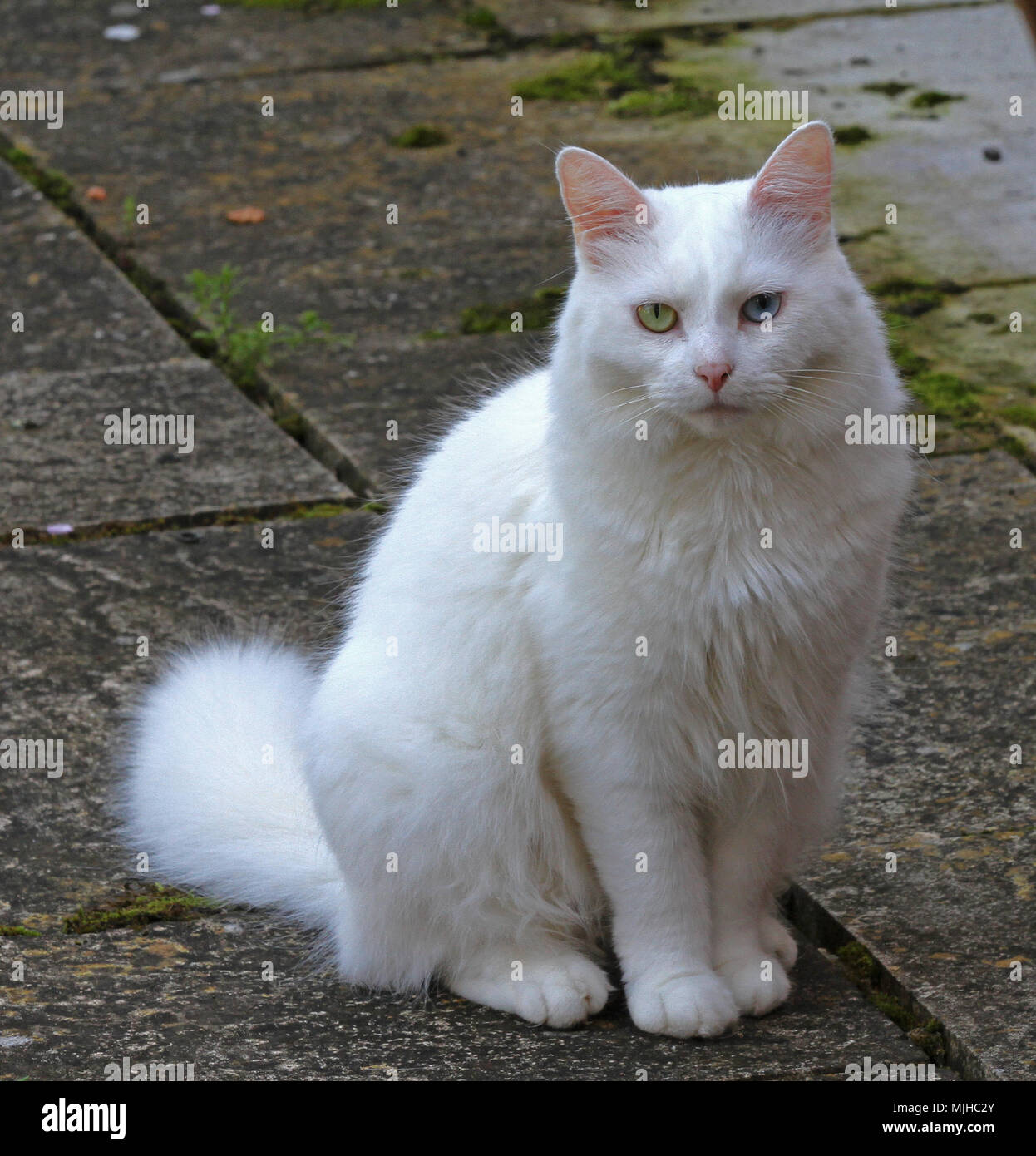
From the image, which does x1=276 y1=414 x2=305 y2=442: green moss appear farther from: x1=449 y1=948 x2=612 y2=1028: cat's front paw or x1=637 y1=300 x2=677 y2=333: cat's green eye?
x1=637 y1=300 x2=677 y2=333: cat's green eye

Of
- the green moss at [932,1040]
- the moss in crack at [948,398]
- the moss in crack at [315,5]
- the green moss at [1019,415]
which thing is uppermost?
the moss in crack at [315,5]

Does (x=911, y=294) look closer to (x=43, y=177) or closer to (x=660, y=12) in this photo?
(x=660, y=12)

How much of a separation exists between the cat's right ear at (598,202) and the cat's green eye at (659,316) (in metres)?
0.13

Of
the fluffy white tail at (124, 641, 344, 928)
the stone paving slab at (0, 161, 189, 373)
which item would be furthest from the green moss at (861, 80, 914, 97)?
the fluffy white tail at (124, 641, 344, 928)

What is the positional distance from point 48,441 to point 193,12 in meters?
4.62

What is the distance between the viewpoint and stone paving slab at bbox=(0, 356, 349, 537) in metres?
4.43

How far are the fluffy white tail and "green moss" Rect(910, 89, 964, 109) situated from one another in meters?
4.75

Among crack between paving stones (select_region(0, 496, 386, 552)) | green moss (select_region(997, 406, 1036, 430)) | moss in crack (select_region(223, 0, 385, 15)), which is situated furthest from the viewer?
moss in crack (select_region(223, 0, 385, 15))

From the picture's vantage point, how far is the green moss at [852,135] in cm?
657

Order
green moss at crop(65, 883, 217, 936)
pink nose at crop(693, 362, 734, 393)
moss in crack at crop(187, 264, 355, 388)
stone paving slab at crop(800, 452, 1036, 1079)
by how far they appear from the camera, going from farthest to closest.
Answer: moss in crack at crop(187, 264, 355, 388)
green moss at crop(65, 883, 217, 936)
stone paving slab at crop(800, 452, 1036, 1079)
pink nose at crop(693, 362, 734, 393)

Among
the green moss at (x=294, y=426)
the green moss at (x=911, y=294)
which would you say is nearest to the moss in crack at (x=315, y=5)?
the green moss at (x=911, y=294)

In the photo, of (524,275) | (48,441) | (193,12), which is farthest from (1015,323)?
(193,12)

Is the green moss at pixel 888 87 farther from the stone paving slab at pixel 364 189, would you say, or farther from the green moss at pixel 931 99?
the stone paving slab at pixel 364 189

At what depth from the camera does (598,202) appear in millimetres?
2494
